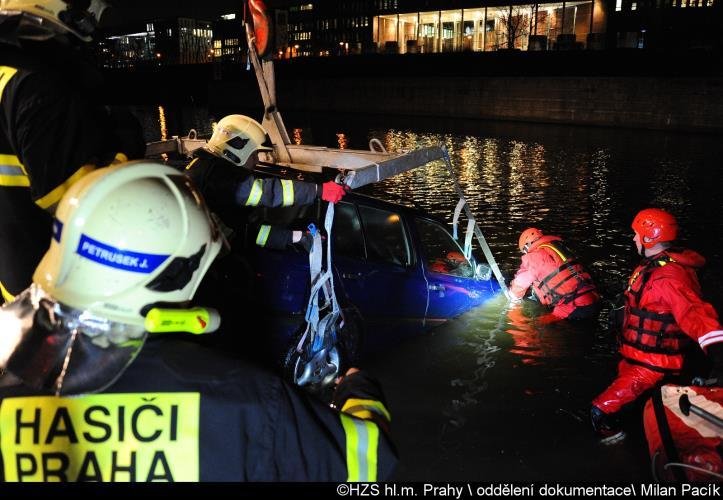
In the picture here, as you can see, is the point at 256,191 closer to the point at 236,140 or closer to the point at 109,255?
the point at 236,140

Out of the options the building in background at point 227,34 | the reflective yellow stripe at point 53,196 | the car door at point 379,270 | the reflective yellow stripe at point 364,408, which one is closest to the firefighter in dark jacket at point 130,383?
the reflective yellow stripe at point 364,408

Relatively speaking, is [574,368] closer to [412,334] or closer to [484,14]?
[412,334]

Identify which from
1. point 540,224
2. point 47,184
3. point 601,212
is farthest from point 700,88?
point 47,184

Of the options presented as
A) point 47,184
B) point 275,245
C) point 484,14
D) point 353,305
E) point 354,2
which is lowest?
point 353,305

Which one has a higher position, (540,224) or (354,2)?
(354,2)

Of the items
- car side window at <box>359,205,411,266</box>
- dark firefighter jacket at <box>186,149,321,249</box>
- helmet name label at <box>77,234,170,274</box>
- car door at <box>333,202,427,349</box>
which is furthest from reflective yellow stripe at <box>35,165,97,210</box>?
car side window at <box>359,205,411,266</box>

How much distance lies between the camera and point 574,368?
5832 mm

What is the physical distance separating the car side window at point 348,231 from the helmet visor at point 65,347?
10.1 ft

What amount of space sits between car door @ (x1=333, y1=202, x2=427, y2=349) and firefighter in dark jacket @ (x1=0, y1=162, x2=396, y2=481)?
9.30ft

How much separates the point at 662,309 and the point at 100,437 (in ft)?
13.4

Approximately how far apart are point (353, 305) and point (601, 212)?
1096cm

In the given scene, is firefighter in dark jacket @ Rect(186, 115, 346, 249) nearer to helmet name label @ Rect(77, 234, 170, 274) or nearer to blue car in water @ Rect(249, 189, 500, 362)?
blue car in water @ Rect(249, 189, 500, 362)

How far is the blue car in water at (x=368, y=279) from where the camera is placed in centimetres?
411

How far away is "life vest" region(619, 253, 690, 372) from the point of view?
14.1ft
